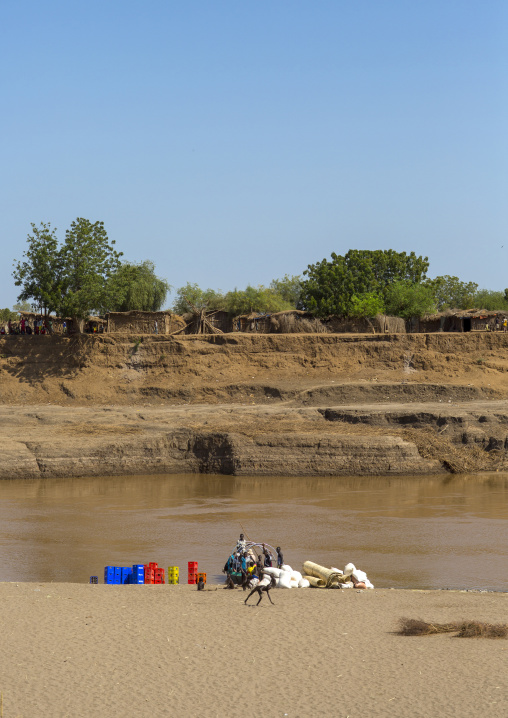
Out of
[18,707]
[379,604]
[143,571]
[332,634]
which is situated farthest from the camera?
[143,571]

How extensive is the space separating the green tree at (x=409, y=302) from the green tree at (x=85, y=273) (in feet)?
56.2

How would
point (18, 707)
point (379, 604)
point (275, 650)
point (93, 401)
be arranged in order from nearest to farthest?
point (18, 707), point (275, 650), point (379, 604), point (93, 401)

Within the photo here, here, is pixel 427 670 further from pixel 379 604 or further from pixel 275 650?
pixel 379 604

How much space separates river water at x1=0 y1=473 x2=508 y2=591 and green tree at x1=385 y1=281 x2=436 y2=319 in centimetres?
2070

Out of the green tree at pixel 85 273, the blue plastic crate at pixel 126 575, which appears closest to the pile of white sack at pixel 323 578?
the blue plastic crate at pixel 126 575

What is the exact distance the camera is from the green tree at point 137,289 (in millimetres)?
43469

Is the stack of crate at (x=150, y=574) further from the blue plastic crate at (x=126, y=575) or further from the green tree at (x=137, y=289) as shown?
the green tree at (x=137, y=289)

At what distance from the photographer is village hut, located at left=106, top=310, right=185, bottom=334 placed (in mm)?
45125

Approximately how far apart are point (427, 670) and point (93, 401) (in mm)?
32089

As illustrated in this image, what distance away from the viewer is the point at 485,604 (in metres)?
12.2

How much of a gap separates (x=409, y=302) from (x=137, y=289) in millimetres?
18723

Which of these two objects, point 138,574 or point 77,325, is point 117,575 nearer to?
point 138,574

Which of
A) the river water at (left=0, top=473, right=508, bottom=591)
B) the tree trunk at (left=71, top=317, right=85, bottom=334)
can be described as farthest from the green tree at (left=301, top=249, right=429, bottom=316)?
the river water at (left=0, top=473, right=508, bottom=591)

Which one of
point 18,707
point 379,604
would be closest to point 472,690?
point 379,604
